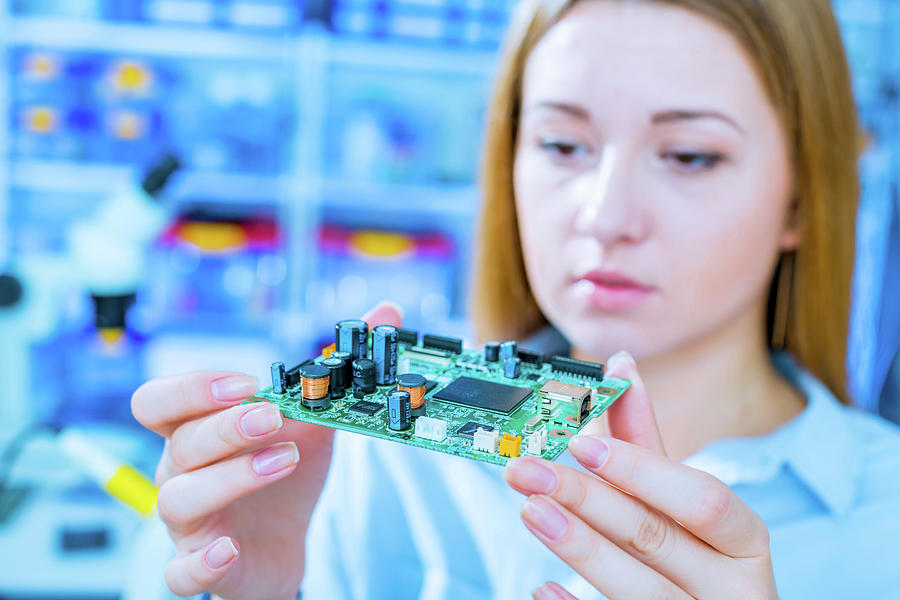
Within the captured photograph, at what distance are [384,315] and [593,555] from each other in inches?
17.7

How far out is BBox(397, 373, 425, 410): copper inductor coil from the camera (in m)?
0.72

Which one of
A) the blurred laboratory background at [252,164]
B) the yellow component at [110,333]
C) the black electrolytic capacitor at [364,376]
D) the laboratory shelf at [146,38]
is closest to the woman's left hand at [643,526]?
the black electrolytic capacitor at [364,376]

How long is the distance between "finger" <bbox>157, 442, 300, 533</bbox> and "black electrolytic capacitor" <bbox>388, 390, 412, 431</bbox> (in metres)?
0.13

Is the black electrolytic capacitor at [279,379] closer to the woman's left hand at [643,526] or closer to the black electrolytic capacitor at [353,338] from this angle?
the black electrolytic capacitor at [353,338]

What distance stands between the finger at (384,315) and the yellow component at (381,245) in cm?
162

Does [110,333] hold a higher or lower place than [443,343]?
lower

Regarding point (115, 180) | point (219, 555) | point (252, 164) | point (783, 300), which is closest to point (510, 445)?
point (219, 555)

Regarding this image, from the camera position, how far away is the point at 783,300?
1.30m

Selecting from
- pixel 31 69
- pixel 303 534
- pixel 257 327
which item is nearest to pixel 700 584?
pixel 303 534

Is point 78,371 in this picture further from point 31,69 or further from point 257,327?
point 31,69

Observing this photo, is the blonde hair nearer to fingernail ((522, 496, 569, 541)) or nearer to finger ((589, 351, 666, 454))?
finger ((589, 351, 666, 454))

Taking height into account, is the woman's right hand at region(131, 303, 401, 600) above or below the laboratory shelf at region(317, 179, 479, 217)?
below

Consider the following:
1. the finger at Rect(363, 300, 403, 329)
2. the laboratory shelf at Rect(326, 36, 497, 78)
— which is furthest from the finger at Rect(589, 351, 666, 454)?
the laboratory shelf at Rect(326, 36, 497, 78)

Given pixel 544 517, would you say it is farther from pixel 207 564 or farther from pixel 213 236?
pixel 213 236
